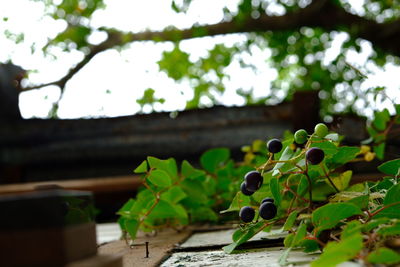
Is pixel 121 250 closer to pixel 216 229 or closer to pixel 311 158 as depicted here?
pixel 216 229

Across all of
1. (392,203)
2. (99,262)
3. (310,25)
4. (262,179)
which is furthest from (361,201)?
(310,25)

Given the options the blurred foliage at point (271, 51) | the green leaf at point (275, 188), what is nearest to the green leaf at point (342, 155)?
the green leaf at point (275, 188)

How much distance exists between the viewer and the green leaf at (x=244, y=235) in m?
0.72

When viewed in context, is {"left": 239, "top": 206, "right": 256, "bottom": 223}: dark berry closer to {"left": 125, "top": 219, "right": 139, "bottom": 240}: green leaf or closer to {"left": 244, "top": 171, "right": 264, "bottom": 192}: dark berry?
{"left": 244, "top": 171, "right": 264, "bottom": 192}: dark berry

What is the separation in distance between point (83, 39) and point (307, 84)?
1899 mm

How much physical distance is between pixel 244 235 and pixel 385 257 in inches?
11.3

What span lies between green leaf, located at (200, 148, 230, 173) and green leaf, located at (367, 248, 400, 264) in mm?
856

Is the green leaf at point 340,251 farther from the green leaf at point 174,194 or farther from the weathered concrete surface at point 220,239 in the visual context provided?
the green leaf at point 174,194

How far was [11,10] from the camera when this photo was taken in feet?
10.2

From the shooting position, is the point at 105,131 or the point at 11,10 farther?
the point at 11,10

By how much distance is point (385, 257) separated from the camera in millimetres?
463

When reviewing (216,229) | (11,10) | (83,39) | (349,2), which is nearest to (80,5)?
(83,39)

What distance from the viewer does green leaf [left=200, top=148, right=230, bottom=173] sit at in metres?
1.32

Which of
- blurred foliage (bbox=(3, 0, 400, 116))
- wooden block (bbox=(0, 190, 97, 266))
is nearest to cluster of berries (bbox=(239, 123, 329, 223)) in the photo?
wooden block (bbox=(0, 190, 97, 266))
